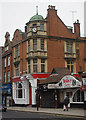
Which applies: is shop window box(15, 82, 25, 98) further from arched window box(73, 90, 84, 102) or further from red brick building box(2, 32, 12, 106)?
arched window box(73, 90, 84, 102)

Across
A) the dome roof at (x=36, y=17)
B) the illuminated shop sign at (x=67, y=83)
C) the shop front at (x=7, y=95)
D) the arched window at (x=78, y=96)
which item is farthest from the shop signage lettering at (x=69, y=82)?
the shop front at (x=7, y=95)

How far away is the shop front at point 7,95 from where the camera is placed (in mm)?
44062

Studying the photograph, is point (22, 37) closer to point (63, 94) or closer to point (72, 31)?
point (72, 31)

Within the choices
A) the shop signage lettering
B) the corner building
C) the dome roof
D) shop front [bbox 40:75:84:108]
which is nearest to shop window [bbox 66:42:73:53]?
the corner building

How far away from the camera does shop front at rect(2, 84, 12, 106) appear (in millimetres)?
44062

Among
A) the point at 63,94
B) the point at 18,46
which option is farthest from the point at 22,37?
the point at 63,94

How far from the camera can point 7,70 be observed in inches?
1939

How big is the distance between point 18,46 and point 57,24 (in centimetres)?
803

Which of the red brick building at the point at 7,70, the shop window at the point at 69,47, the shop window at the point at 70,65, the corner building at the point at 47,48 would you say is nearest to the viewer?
the corner building at the point at 47,48

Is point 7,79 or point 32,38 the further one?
point 7,79

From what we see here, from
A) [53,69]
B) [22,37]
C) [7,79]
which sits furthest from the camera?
[7,79]

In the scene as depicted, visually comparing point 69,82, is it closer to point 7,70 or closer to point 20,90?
point 20,90

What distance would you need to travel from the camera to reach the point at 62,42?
1625 inches

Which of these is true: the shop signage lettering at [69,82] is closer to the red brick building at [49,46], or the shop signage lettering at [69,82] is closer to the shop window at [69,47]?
the red brick building at [49,46]
